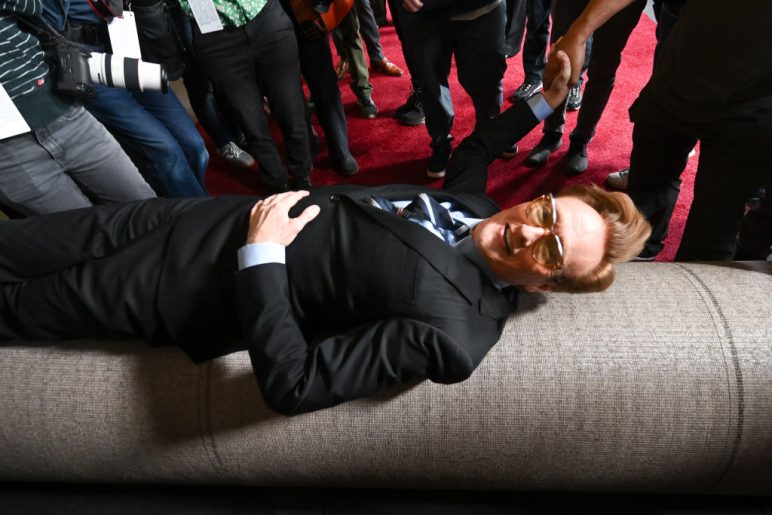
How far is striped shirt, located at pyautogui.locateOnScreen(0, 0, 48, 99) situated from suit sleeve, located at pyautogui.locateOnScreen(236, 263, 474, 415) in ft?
2.78

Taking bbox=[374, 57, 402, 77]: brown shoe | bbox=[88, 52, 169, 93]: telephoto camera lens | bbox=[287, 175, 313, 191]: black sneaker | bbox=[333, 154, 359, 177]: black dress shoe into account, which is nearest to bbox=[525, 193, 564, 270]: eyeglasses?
bbox=[88, 52, 169, 93]: telephoto camera lens

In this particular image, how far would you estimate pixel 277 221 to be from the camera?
1127 mm

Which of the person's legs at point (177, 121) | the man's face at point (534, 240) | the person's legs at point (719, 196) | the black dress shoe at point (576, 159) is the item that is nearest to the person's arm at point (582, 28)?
the person's legs at point (719, 196)

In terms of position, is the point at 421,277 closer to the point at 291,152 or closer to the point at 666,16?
the point at 291,152

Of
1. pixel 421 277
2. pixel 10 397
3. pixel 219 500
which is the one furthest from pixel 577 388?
pixel 10 397

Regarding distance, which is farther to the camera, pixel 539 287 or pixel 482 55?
pixel 482 55

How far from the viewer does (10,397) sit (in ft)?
3.81

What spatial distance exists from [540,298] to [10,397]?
1.31 m

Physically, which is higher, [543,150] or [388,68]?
[388,68]

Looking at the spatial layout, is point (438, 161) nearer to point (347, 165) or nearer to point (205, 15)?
point (347, 165)

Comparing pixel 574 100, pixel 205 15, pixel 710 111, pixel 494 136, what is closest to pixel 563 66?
pixel 494 136

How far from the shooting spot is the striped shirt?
1.17 meters

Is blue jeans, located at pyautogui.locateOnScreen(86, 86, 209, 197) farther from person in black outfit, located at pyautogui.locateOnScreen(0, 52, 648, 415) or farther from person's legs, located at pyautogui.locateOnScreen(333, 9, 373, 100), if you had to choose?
person's legs, located at pyautogui.locateOnScreen(333, 9, 373, 100)

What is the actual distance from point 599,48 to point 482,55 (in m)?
0.47
